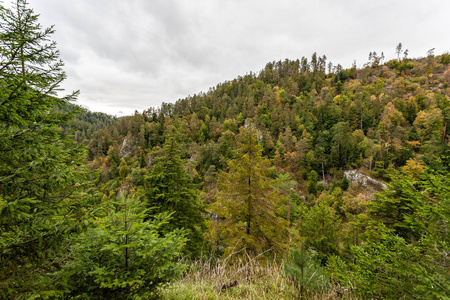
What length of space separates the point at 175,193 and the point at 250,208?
3935 millimetres

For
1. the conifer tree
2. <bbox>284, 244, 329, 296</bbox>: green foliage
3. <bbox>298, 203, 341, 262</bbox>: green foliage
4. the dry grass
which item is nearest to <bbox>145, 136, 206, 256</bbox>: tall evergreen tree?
the conifer tree

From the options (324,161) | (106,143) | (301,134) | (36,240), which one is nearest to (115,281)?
(36,240)

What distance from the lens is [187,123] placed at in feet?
227

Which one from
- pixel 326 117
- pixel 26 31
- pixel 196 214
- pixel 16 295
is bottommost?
pixel 196 214

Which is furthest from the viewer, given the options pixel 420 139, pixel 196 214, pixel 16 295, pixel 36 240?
pixel 420 139

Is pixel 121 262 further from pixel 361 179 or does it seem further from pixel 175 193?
pixel 361 179

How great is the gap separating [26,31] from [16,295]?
3.30 m

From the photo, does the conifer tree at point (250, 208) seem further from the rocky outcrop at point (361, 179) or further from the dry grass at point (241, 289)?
the rocky outcrop at point (361, 179)

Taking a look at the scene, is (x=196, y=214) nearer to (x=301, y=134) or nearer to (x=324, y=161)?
(x=324, y=161)

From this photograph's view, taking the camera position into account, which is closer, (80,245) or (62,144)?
(80,245)

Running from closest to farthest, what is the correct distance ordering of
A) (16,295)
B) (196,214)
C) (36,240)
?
(16,295), (36,240), (196,214)

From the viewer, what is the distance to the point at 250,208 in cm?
859

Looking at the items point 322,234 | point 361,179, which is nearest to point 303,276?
point 322,234

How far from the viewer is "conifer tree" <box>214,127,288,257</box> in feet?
27.4
